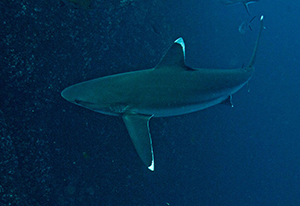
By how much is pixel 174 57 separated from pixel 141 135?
99cm

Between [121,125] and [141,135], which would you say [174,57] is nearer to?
[141,135]

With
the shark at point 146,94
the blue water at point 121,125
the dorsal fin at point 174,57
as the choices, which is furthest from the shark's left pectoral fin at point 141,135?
the blue water at point 121,125

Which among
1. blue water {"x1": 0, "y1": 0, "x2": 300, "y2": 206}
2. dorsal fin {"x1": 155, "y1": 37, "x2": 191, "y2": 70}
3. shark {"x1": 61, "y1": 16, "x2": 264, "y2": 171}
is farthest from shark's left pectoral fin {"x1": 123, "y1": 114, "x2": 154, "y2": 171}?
blue water {"x1": 0, "y1": 0, "x2": 300, "y2": 206}

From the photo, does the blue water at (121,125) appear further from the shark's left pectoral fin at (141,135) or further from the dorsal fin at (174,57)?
the dorsal fin at (174,57)

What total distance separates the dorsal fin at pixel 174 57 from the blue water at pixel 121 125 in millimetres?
1395

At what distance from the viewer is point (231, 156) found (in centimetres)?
536

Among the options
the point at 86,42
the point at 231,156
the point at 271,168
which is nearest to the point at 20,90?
the point at 86,42

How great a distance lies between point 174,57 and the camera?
102 inches

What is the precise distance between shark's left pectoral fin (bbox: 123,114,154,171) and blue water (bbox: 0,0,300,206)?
119 centimetres

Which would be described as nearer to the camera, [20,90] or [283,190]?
[20,90]

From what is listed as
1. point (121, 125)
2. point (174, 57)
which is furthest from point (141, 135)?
point (121, 125)

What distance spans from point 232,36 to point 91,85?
208 inches

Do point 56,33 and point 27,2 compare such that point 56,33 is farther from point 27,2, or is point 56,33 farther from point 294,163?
point 294,163

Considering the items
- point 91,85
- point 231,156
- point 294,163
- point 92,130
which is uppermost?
point 91,85
